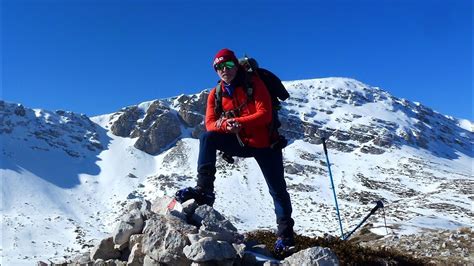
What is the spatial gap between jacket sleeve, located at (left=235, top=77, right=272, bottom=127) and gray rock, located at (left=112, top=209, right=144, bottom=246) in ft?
7.93

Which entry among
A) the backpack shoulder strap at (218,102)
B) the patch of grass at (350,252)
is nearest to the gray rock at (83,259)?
the patch of grass at (350,252)

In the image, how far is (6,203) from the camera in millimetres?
82250

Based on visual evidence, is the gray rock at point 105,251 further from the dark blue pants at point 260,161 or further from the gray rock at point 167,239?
the dark blue pants at point 260,161

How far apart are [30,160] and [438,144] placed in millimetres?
139885

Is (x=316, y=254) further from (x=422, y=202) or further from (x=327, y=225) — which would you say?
(x=422, y=202)

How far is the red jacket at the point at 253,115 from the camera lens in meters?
7.21

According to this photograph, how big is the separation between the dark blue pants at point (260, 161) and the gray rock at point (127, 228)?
4.37ft

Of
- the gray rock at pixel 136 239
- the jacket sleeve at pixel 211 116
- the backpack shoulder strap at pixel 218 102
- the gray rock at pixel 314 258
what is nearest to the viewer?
the gray rock at pixel 314 258

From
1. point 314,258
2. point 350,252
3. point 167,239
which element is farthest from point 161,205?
point 350,252

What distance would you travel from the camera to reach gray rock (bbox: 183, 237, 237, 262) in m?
6.08

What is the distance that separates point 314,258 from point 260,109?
251cm

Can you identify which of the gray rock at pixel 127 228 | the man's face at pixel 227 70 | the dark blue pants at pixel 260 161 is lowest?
the gray rock at pixel 127 228

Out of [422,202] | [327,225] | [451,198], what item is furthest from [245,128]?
[451,198]

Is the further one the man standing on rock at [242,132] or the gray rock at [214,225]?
the man standing on rock at [242,132]
